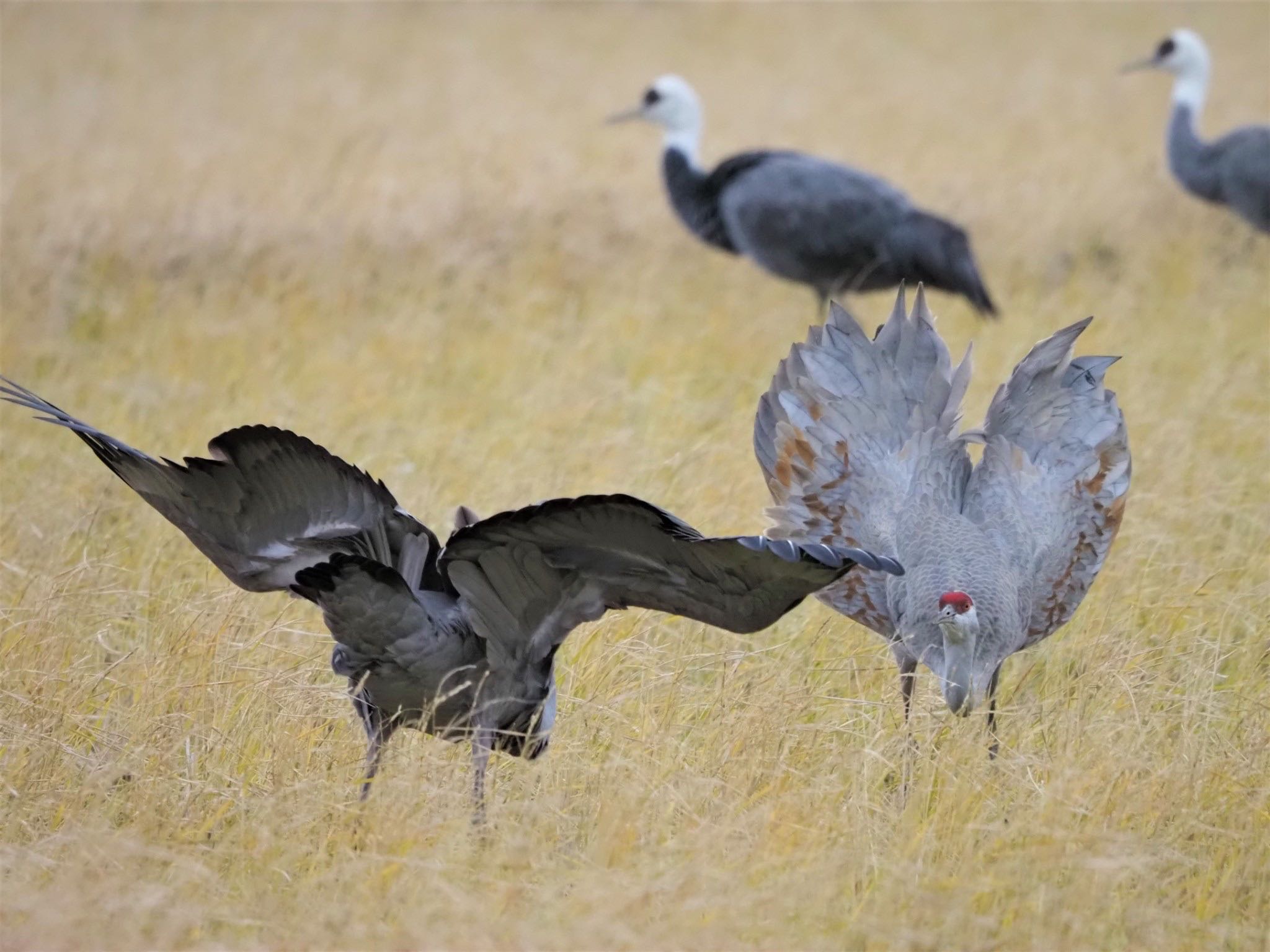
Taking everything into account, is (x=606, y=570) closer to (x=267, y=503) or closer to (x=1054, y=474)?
(x=267, y=503)

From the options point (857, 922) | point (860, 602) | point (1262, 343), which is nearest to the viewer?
point (857, 922)

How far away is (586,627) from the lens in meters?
4.22

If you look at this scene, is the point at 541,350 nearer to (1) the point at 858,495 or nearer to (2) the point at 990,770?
(1) the point at 858,495

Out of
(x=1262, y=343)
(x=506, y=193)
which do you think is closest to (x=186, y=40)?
(x=506, y=193)

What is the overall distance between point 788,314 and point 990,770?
532cm

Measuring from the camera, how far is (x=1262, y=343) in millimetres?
6992

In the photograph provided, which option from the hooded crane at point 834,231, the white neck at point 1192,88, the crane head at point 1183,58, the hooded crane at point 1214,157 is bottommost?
the hooded crane at point 834,231

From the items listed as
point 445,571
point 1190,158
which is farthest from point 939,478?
point 1190,158

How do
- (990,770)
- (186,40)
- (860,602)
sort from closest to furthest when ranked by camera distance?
(990,770), (860,602), (186,40)

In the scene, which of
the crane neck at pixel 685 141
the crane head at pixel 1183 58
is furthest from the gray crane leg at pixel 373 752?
the crane head at pixel 1183 58

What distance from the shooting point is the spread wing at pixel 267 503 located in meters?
2.91

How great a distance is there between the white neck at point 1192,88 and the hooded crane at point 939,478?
7208 millimetres

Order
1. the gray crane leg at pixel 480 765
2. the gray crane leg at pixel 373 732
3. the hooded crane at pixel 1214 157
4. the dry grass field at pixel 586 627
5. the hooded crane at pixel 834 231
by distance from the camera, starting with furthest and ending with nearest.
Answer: the hooded crane at pixel 1214 157 < the hooded crane at pixel 834 231 < the gray crane leg at pixel 373 732 < the gray crane leg at pixel 480 765 < the dry grass field at pixel 586 627

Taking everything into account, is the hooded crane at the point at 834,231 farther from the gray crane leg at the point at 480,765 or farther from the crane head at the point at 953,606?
the gray crane leg at the point at 480,765
